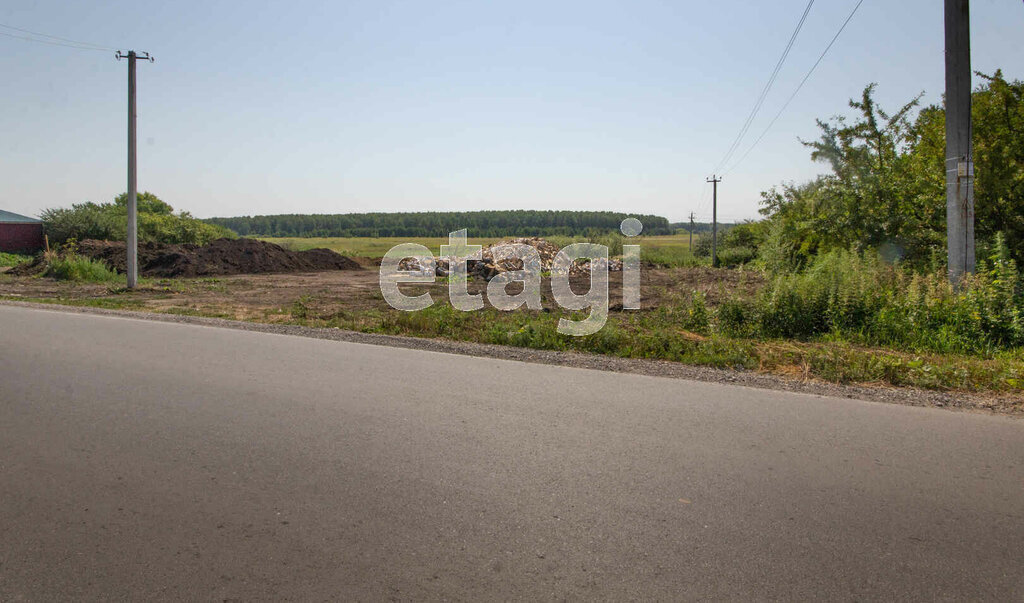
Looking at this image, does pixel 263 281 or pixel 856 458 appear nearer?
pixel 856 458

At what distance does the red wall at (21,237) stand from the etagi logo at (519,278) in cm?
2360

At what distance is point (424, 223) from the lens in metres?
142

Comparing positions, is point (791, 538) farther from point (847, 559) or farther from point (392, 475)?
point (392, 475)

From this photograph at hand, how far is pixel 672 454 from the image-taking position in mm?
4672

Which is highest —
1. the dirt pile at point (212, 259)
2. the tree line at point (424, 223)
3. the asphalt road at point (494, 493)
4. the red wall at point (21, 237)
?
the tree line at point (424, 223)

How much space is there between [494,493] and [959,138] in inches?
388

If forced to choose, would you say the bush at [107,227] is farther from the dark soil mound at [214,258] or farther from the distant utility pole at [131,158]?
the distant utility pole at [131,158]

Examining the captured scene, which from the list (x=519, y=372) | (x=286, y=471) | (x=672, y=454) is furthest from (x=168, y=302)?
(x=672, y=454)

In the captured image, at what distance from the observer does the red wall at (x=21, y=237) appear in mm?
40062

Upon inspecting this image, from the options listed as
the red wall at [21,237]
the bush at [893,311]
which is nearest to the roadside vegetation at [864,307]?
the bush at [893,311]

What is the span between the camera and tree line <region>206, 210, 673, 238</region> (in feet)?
400

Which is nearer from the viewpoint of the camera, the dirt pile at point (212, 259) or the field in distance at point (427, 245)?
the dirt pile at point (212, 259)

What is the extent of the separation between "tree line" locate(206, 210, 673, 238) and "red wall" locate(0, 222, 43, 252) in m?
75.3

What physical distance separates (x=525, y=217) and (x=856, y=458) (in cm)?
12741
